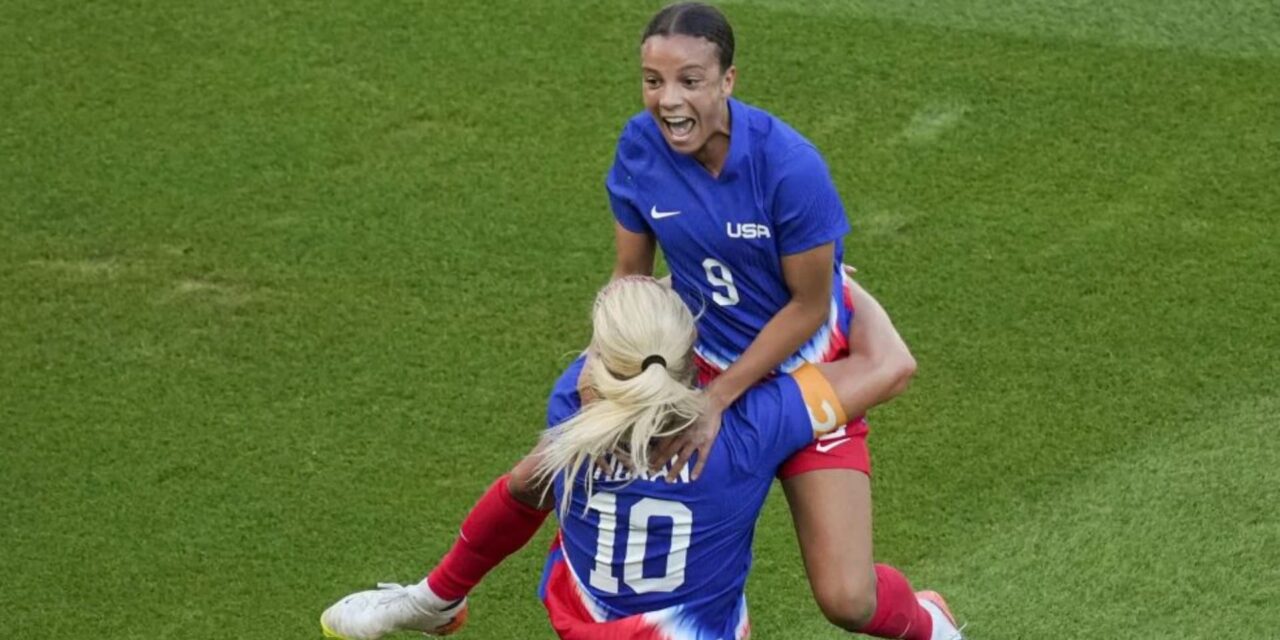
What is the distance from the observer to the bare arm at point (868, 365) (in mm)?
4344

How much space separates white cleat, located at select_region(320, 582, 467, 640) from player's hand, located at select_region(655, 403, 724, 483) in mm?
1103

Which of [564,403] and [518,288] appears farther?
[518,288]

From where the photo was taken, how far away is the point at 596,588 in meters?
4.13

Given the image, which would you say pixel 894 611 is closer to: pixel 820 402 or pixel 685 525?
pixel 820 402

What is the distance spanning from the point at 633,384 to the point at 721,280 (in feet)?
2.04

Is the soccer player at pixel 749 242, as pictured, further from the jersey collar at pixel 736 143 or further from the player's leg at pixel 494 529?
the player's leg at pixel 494 529

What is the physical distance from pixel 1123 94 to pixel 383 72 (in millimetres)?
2846

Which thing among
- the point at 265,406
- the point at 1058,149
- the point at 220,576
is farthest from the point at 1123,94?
the point at 220,576

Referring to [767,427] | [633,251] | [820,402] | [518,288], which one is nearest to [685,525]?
[767,427]

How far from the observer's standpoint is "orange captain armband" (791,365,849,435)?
4.24 m

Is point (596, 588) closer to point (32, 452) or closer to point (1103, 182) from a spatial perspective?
point (32, 452)

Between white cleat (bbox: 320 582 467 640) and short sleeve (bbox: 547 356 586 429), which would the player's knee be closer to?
short sleeve (bbox: 547 356 586 429)

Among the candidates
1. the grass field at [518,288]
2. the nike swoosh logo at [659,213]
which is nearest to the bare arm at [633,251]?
the nike swoosh logo at [659,213]

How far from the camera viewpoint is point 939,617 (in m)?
4.74
